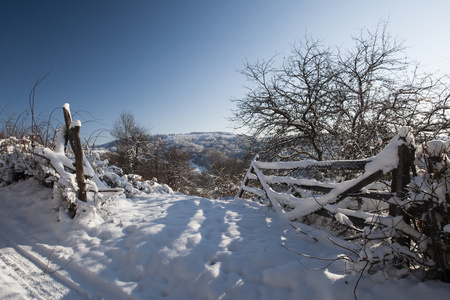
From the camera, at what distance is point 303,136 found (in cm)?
817

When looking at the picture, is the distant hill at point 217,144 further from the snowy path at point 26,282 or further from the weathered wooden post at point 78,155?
the snowy path at point 26,282

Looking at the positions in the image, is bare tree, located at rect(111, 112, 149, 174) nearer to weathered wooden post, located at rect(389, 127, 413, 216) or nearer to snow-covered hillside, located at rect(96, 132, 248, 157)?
snow-covered hillside, located at rect(96, 132, 248, 157)

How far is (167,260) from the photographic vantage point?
2314 millimetres

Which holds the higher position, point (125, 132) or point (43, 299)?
point (125, 132)

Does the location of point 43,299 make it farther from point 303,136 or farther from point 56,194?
point 303,136

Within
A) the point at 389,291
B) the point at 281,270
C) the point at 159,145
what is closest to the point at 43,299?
the point at 281,270

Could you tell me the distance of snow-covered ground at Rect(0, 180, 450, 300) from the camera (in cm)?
185

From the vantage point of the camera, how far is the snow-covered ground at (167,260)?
72.9 inches

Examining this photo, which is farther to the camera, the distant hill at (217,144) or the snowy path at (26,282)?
the distant hill at (217,144)

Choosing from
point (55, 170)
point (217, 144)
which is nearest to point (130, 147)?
point (55, 170)

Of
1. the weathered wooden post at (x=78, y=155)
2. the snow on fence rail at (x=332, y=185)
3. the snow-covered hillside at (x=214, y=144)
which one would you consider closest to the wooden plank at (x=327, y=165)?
the snow on fence rail at (x=332, y=185)

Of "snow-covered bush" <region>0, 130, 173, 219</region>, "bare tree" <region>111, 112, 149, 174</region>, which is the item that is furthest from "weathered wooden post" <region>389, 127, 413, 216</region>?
"bare tree" <region>111, 112, 149, 174</region>

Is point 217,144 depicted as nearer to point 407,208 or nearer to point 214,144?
point 214,144

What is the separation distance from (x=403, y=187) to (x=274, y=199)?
2042 mm
